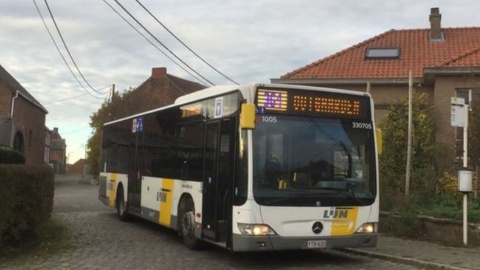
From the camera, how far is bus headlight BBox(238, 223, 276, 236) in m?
8.40

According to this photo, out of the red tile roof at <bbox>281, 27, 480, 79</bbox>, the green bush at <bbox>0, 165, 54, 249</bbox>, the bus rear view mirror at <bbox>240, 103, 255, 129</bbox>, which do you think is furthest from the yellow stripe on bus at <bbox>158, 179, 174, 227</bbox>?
the red tile roof at <bbox>281, 27, 480, 79</bbox>

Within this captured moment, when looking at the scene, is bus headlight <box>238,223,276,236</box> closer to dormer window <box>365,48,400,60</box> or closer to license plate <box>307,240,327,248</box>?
license plate <box>307,240,327,248</box>

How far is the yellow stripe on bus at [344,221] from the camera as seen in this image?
29.2ft

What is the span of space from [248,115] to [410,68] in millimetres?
14716

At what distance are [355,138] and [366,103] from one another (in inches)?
27.1

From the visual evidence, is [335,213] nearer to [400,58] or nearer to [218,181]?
[218,181]

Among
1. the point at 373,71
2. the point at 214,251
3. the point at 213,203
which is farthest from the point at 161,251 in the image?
the point at 373,71

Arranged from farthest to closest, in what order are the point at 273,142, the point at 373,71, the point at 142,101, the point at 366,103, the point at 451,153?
1. the point at 142,101
2. the point at 373,71
3. the point at 451,153
4. the point at 366,103
5. the point at 273,142

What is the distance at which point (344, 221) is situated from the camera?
8969 mm

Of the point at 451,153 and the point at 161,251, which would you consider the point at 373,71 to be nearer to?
the point at 451,153

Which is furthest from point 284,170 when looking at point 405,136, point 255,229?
point 405,136

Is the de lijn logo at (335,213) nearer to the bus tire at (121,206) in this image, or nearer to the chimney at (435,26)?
the bus tire at (121,206)

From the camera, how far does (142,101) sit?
165 ft

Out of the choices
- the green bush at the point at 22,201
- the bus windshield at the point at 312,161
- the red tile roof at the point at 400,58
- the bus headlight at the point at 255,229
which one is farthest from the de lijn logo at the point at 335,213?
the red tile roof at the point at 400,58
